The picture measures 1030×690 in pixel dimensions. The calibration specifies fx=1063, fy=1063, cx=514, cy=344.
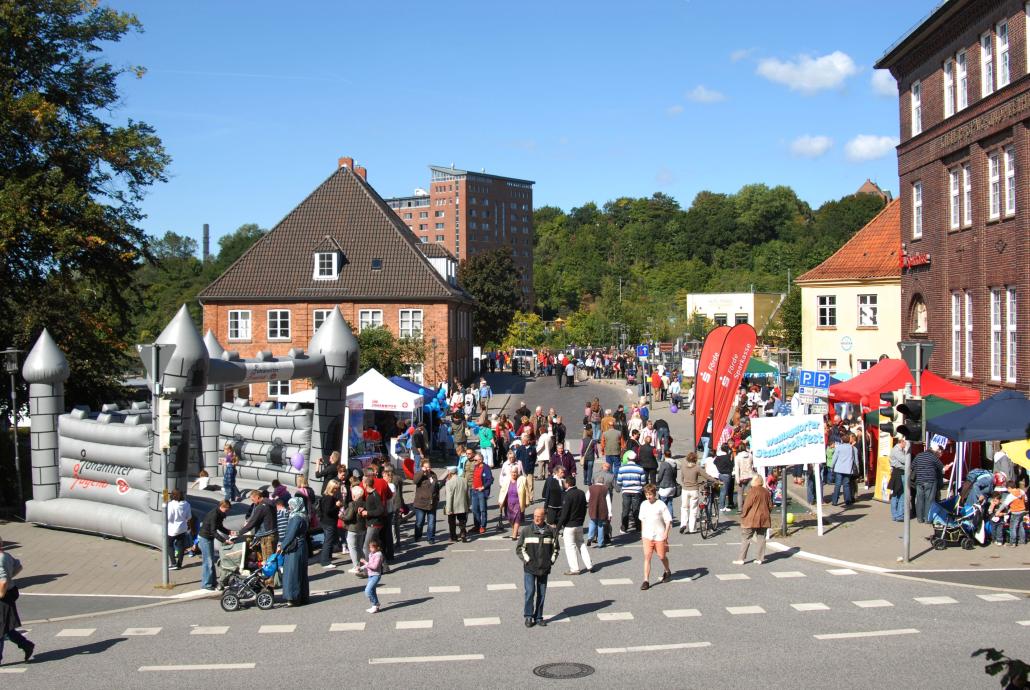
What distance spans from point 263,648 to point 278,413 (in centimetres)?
1267

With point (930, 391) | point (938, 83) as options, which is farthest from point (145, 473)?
point (938, 83)

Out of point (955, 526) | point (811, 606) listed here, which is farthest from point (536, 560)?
point (955, 526)

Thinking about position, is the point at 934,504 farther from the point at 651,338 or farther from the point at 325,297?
the point at 651,338

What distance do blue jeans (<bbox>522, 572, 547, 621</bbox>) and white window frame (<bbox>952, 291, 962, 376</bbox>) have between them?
64.6 feet

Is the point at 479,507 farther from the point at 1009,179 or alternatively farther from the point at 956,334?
the point at 956,334

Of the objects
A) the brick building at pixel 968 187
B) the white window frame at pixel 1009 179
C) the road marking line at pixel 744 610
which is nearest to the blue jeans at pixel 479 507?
the road marking line at pixel 744 610

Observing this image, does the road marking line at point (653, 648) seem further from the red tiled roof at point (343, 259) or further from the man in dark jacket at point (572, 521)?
the red tiled roof at point (343, 259)

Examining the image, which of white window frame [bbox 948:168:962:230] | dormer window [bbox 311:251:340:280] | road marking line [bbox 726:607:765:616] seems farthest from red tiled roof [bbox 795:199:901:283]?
road marking line [bbox 726:607:765:616]

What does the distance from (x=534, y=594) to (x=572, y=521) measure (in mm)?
3173

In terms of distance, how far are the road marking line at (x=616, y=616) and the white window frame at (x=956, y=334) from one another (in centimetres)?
1864

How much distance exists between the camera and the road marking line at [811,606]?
13.6m

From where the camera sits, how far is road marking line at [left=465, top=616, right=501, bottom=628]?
43.4 feet

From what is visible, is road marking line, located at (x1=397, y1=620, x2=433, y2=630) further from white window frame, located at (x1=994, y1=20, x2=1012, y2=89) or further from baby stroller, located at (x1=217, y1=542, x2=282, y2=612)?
white window frame, located at (x1=994, y1=20, x2=1012, y2=89)

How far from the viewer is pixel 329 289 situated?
163 ft
